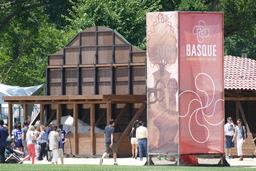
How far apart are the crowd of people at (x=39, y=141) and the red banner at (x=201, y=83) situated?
4979 millimetres

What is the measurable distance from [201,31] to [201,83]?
1.67m

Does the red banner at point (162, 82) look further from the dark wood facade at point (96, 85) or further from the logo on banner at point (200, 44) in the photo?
the dark wood facade at point (96, 85)

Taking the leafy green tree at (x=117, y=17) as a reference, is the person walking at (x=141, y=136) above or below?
below

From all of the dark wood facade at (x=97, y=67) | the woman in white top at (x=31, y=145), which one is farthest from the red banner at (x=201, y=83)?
the dark wood facade at (x=97, y=67)

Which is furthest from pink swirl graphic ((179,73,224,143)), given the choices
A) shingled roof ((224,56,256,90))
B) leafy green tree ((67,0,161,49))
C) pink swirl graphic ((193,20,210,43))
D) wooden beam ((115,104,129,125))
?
leafy green tree ((67,0,161,49))

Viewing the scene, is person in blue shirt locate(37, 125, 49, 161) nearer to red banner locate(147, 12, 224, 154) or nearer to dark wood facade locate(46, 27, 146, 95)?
dark wood facade locate(46, 27, 146, 95)

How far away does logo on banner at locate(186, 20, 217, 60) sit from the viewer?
2288 cm

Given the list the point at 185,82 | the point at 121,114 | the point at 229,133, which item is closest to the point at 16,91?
the point at 121,114

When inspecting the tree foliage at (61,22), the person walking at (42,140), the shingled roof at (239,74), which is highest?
the tree foliage at (61,22)

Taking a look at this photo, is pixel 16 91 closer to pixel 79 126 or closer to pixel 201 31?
pixel 79 126

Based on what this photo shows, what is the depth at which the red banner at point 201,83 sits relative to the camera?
22781 mm

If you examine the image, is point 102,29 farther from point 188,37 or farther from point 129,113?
point 188,37

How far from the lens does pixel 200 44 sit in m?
22.9

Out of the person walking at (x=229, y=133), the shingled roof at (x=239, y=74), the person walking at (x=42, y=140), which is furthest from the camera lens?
the shingled roof at (x=239, y=74)
